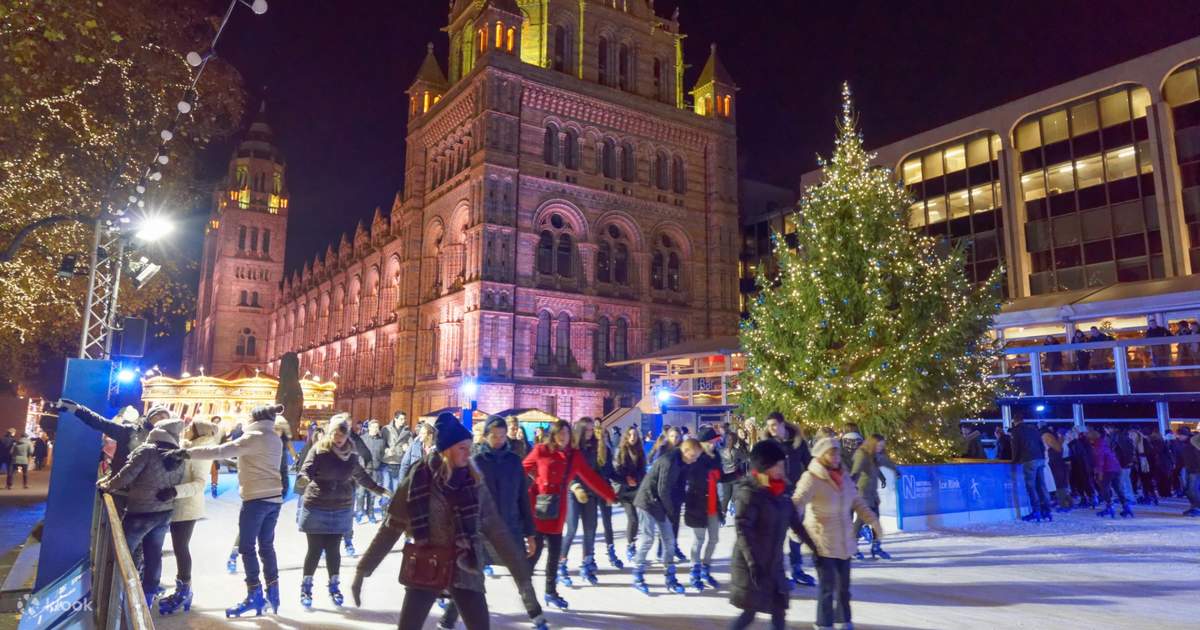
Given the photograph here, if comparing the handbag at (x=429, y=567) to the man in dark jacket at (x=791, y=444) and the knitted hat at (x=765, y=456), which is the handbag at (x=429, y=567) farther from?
the man in dark jacket at (x=791, y=444)

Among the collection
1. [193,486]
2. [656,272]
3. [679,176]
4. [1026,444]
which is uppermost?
[679,176]

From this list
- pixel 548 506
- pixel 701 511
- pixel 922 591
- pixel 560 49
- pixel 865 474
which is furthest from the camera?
pixel 560 49

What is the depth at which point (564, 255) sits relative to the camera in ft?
120

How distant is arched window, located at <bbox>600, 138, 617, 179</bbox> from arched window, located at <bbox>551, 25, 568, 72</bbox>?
4.48 metres

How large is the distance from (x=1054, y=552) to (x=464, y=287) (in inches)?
1103

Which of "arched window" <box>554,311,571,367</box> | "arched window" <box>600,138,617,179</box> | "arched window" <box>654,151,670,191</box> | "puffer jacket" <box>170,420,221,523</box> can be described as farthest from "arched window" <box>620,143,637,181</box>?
"puffer jacket" <box>170,420,221,523</box>

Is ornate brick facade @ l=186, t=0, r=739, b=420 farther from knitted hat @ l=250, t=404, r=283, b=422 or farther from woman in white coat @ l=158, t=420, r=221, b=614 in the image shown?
knitted hat @ l=250, t=404, r=283, b=422

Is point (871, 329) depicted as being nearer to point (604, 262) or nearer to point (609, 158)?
point (604, 262)

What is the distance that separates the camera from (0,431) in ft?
84.8

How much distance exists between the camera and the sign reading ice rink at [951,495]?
12.0 m

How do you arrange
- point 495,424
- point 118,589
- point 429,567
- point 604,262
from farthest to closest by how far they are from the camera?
point 604,262 → point 495,424 → point 429,567 → point 118,589

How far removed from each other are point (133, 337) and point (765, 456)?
1059 cm

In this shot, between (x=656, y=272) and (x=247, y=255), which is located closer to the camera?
(x=656, y=272)

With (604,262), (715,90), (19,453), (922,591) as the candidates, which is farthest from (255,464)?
(715,90)
